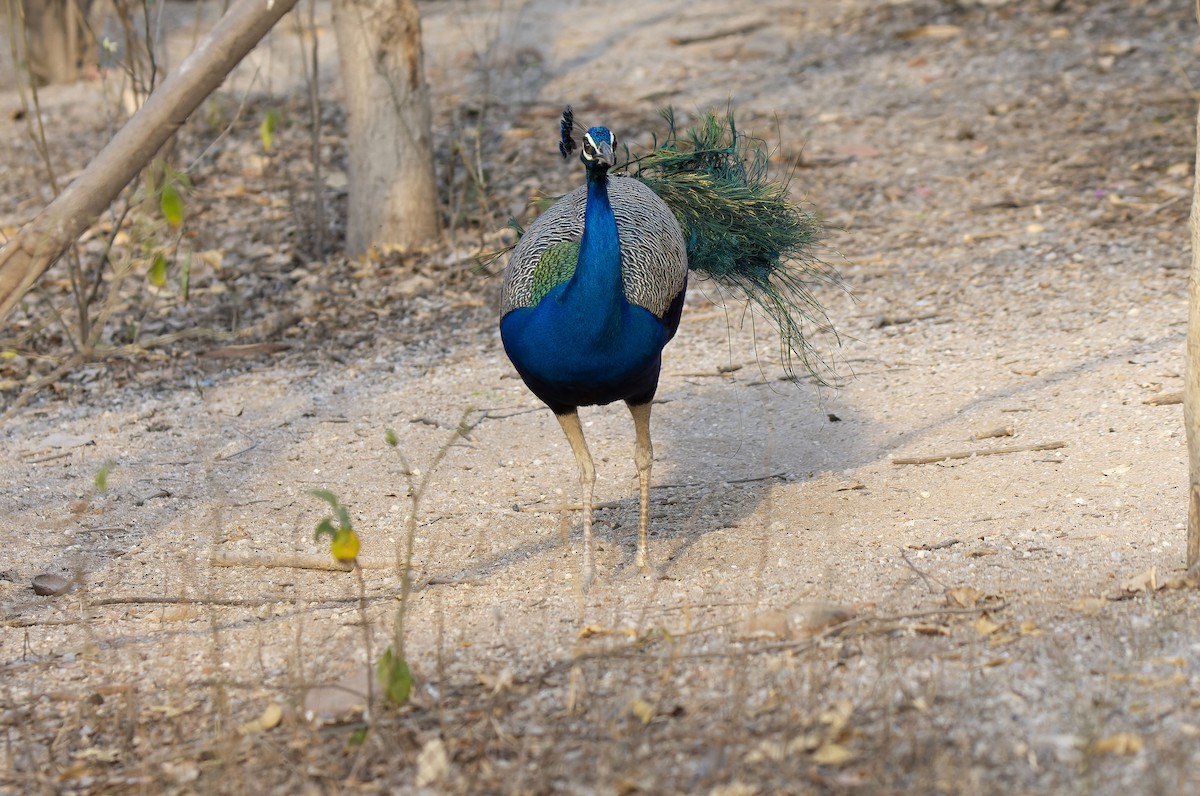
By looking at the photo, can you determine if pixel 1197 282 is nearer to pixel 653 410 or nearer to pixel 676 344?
pixel 653 410

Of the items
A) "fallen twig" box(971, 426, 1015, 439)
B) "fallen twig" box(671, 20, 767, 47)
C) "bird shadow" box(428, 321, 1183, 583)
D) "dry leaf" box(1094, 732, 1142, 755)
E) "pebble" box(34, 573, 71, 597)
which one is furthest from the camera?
"fallen twig" box(671, 20, 767, 47)

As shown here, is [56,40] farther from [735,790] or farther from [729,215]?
[735,790]

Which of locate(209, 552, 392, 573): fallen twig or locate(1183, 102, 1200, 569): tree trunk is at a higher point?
locate(1183, 102, 1200, 569): tree trunk

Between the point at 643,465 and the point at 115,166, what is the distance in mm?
2570

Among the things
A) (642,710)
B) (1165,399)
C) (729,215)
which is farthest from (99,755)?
(1165,399)

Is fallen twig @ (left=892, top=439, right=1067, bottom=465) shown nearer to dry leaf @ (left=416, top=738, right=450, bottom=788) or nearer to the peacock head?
the peacock head

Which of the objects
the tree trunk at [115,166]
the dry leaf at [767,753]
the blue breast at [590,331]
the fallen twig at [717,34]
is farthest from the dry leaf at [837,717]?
the fallen twig at [717,34]

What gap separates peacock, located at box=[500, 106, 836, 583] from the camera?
171 inches

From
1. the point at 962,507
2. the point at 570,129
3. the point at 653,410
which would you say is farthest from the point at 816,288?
the point at 570,129

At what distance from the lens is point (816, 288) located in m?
8.22

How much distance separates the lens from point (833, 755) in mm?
2980

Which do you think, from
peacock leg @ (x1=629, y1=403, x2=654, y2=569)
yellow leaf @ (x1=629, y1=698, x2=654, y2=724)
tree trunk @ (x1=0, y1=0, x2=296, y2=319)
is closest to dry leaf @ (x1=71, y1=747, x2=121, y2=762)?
tree trunk @ (x1=0, y1=0, x2=296, y2=319)

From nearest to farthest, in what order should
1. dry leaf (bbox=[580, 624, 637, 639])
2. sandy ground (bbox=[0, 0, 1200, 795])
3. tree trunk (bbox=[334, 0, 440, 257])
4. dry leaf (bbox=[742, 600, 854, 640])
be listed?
sandy ground (bbox=[0, 0, 1200, 795])
dry leaf (bbox=[742, 600, 854, 640])
dry leaf (bbox=[580, 624, 637, 639])
tree trunk (bbox=[334, 0, 440, 257])

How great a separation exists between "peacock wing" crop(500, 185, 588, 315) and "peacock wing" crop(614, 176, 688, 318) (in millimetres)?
175
